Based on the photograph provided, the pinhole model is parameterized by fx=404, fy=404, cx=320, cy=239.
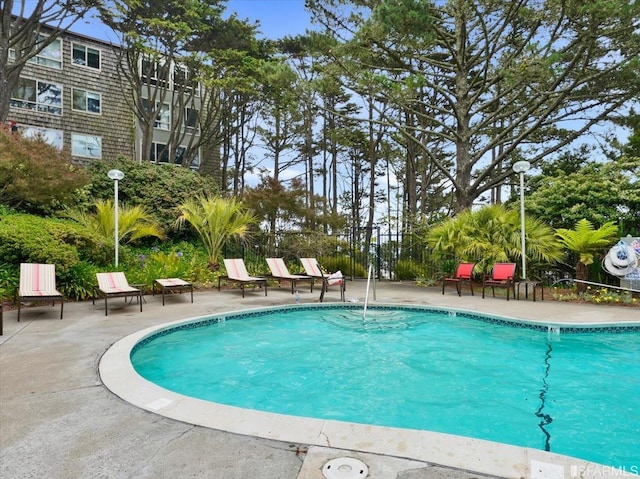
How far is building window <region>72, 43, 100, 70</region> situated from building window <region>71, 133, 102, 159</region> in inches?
145

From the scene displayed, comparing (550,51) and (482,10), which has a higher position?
(482,10)

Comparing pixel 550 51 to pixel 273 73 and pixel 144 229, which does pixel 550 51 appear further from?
pixel 144 229

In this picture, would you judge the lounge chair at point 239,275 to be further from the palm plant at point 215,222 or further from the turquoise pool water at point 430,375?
the turquoise pool water at point 430,375

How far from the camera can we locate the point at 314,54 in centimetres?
1348

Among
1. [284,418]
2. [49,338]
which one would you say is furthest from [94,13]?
[284,418]

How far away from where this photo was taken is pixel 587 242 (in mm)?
9180

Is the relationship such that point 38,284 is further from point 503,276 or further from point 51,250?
point 503,276

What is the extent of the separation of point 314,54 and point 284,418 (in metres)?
13.0

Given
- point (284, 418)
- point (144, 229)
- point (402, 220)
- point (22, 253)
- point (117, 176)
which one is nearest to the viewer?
point (284, 418)

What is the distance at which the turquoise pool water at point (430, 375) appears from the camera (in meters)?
3.45

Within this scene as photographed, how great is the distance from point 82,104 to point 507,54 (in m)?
19.6

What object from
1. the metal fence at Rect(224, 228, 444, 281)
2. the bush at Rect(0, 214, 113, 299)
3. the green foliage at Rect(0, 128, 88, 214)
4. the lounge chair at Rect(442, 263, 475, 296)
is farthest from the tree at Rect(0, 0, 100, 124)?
the lounge chair at Rect(442, 263, 475, 296)

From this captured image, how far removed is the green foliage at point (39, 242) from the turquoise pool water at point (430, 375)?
132 inches

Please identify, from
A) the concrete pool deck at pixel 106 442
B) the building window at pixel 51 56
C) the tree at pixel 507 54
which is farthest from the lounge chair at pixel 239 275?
the building window at pixel 51 56
